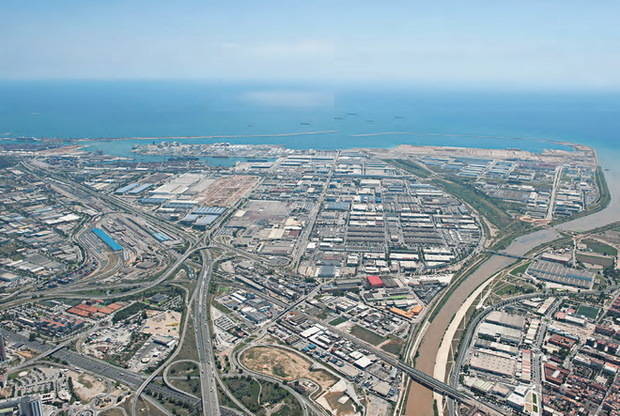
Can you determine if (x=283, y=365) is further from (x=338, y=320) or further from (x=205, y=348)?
(x=338, y=320)

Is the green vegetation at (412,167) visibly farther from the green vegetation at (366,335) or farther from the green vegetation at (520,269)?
the green vegetation at (366,335)

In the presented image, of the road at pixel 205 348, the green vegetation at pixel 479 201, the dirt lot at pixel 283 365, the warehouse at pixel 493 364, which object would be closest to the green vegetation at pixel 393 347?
the warehouse at pixel 493 364

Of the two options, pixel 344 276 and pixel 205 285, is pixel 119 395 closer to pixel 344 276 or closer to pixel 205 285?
pixel 205 285

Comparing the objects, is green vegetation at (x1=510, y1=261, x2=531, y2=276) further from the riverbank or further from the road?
the road

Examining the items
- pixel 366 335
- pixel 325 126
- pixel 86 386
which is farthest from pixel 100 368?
pixel 325 126

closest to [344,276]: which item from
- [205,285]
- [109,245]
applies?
[205,285]

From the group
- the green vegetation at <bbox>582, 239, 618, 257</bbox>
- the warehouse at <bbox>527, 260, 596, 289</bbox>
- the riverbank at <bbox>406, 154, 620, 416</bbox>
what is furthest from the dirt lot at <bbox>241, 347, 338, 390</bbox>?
the green vegetation at <bbox>582, 239, 618, 257</bbox>
